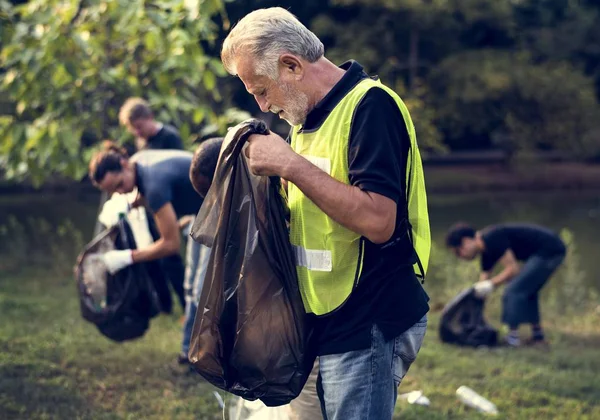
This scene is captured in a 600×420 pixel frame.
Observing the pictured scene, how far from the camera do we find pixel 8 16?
5.99 meters

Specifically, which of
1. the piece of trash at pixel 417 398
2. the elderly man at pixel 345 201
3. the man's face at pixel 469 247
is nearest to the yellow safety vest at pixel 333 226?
the elderly man at pixel 345 201

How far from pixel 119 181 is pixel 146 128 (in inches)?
77.3

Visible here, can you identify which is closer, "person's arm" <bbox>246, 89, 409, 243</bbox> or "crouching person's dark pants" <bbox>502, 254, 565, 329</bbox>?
"person's arm" <bbox>246, 89, 409, 243</bbox>

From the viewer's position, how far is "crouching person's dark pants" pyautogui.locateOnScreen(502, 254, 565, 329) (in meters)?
7.08

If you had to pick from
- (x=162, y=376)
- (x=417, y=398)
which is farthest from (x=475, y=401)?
(x=162, y=376)

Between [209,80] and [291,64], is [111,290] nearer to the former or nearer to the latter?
[209,80]

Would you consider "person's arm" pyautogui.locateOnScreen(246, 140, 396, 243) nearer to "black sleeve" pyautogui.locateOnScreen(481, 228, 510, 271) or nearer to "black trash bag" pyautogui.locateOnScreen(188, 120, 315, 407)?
"black trash bag" pyautogui.locateOnScreen(188, 120, 315, 407)

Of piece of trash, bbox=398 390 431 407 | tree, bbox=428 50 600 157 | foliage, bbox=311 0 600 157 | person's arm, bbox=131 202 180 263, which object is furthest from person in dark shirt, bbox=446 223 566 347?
tree, bbox=428 50 600 157

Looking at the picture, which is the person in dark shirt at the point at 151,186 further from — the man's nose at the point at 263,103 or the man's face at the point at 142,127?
the man's nose at the point at 263,103

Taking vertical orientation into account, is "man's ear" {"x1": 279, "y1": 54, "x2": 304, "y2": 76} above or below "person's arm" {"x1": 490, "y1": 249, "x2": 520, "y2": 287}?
above

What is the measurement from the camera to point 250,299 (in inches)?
91.0

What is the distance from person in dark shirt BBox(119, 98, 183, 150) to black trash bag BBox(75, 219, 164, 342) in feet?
5.80

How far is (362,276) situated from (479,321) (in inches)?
194

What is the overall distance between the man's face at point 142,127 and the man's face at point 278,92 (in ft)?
14.1
